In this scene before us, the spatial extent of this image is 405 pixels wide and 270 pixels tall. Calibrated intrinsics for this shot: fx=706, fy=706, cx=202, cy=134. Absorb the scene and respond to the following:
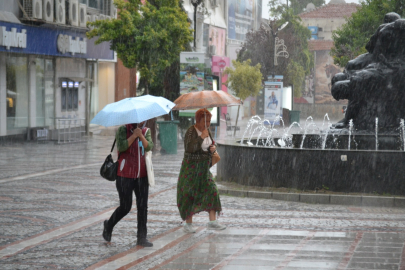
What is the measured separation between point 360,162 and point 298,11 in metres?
79.0

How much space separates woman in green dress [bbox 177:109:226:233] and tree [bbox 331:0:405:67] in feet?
105

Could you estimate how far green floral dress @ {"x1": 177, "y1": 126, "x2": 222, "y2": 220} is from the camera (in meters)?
9.34

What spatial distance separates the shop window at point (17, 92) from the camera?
2689 cm

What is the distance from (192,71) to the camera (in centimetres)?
2377

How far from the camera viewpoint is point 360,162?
39.5 feet

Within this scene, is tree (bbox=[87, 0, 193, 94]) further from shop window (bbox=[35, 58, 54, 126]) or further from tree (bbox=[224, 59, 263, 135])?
tree (bbox=[224, 59, 263, 135])

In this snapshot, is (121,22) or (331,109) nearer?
(121,22)

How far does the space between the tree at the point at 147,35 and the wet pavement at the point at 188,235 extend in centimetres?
1226

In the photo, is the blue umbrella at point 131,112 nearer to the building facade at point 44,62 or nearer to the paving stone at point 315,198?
the paving stone at point 315,198

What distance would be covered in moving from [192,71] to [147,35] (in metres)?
2.85

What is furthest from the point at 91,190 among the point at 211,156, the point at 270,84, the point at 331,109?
the point at 331,109

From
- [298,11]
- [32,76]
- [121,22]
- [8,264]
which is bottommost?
[8,264]

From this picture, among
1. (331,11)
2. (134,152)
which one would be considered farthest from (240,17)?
(134,152)

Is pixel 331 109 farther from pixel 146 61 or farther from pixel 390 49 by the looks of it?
pixel 390 49
